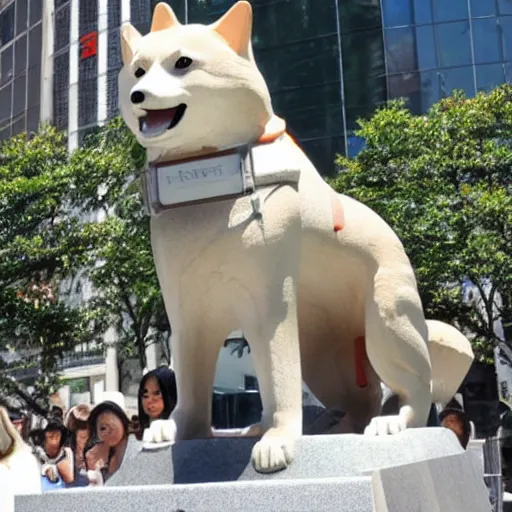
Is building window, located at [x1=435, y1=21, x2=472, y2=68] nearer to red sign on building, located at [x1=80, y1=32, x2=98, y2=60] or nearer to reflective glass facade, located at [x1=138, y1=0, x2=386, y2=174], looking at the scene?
reflective glass facade, located at [x1=138, y1=0, x2=386, y2=174]

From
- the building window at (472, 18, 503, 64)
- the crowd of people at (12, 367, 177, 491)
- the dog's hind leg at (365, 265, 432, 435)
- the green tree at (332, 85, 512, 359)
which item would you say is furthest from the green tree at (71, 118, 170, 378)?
the building window at (472, 18, 503, 64)

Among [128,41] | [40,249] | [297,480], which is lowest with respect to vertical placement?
[297,480]

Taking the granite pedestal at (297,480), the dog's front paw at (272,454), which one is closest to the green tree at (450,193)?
the granite pedestal at (297,480)

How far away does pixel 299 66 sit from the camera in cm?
2534

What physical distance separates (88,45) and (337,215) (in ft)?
96.0

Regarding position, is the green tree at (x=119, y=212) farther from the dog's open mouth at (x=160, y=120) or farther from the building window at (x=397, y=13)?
the dog's open mouth at (x=160, y=120)

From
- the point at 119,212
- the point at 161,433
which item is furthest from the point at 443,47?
the point at 161,433

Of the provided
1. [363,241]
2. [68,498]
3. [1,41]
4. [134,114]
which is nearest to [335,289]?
[363,241]

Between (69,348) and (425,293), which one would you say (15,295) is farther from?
(425,293)

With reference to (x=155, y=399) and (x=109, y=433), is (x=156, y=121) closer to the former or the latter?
(x=155, y=399)

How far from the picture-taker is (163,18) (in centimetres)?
415

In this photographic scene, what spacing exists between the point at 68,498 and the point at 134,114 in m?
1.74

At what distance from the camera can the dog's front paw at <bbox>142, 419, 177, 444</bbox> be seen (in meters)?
3.84

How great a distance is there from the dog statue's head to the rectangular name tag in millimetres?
102
